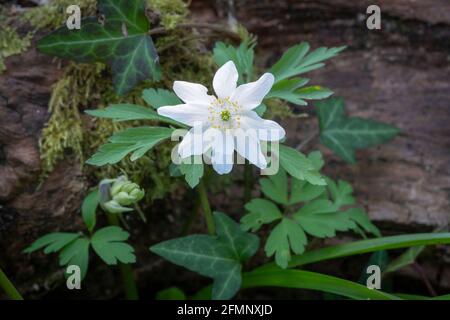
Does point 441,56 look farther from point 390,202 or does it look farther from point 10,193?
point 10,193

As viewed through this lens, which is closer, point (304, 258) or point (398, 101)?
point (304, 258)

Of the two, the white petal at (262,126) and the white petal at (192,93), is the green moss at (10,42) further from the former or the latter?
the white petal at (262,126)

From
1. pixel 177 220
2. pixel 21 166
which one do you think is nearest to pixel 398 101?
pixel 177 220

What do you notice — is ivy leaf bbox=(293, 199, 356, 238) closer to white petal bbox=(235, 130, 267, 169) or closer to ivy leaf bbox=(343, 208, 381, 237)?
ivy leaf bbox=(343, 208, 381, 237)

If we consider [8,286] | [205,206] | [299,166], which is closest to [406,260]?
[299,166]

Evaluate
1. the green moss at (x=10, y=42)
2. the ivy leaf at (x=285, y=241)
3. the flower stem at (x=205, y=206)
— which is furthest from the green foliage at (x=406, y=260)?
the green moss at (x=10, y=42)

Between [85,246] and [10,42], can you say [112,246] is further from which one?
[10,42]
